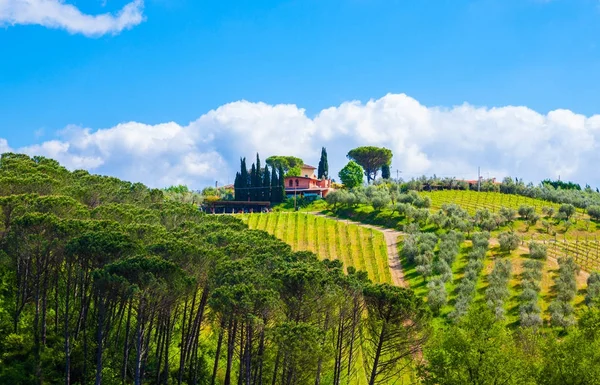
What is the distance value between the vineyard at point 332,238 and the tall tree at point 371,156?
5658 centimetres

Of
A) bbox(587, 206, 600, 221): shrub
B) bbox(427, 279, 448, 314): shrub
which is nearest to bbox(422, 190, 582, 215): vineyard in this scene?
bbox(587, 206, 600, 221): shrub

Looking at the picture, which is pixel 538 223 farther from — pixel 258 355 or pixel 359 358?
pixel 258 355

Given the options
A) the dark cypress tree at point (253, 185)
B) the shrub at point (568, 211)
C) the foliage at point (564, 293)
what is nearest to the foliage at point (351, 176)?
the dark cypress tree at point (253, 185)

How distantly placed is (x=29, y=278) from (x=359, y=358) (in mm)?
27394

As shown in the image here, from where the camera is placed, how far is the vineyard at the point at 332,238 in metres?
69.4

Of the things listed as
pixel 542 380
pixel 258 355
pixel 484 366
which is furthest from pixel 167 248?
pixel 542 380

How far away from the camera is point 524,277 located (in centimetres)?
5869

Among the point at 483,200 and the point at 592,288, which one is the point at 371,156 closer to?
the point at 483,200

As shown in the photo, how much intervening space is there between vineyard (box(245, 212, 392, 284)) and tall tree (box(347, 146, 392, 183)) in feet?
186

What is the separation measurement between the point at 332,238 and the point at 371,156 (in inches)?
2786

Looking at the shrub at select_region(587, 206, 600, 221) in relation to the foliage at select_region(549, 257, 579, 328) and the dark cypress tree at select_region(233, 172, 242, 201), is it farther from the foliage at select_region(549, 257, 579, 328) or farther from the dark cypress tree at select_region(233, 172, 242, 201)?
the dark cypress tree at select_region(233, 172, 242, 201)

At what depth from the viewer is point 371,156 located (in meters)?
146

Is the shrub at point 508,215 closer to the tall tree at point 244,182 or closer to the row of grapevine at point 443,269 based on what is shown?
the row of grapevine at point 443,269

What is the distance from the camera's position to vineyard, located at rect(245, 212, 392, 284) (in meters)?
69.4
